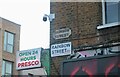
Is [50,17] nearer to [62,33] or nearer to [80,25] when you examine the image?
[62,33]

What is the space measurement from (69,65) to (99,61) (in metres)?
0.69

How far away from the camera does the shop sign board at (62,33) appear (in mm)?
11000

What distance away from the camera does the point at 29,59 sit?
36.1 ft

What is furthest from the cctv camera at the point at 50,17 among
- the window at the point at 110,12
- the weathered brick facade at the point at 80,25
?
the window at the point at 110,12

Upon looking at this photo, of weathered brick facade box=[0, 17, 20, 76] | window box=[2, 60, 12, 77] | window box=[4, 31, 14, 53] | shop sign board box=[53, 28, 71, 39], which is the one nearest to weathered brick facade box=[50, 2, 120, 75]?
shop sign board box=[53, 28, 71, 39]

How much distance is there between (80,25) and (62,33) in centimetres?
60

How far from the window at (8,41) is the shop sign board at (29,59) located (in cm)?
2577

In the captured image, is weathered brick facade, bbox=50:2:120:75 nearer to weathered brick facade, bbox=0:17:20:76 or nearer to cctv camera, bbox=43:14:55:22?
cctv camera, bbox=43:14:55:22

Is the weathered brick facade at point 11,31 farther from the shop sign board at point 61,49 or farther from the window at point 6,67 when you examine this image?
the shop sign board at point 61,49

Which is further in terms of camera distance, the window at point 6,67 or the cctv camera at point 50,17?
the window at point 6,67

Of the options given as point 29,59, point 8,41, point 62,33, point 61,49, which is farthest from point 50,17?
point 8,41

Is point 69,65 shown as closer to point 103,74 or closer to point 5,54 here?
point 103,74

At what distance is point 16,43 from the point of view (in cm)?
3841

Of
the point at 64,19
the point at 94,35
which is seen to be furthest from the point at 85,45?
the point at 64,19
